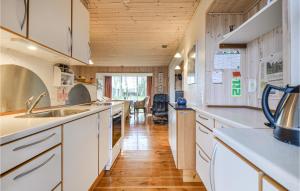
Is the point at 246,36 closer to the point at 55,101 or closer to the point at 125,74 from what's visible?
the point at 55,101

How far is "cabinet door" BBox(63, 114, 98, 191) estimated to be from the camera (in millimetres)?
1468

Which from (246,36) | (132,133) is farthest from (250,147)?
(132,133)

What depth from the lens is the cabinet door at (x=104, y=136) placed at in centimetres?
232

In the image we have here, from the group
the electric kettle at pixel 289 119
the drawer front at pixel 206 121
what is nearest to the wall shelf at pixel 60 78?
the drawer front at pixel 206 121

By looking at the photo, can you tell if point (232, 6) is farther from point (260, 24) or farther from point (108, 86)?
point (108, 86)

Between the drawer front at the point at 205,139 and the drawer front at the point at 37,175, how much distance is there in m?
1.17

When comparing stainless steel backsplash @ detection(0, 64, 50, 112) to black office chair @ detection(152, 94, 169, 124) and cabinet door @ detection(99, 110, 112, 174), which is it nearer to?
cabinet door @ detection(99, 110, 112, 174)

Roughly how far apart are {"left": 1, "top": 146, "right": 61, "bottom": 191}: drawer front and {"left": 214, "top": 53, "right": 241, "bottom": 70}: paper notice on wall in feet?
6.77

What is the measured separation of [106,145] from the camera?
259 cm

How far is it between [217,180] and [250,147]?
0.35 m

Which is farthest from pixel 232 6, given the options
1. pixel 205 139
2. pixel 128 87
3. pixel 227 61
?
pixel 128 87

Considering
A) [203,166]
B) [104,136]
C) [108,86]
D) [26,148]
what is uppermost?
[108,86]

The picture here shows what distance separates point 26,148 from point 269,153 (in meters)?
1.06

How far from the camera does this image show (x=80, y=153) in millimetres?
1730
